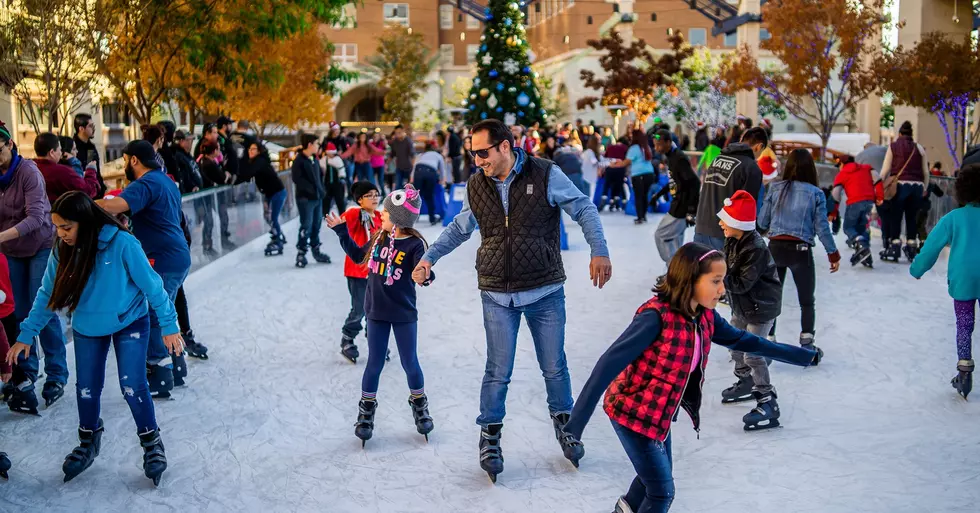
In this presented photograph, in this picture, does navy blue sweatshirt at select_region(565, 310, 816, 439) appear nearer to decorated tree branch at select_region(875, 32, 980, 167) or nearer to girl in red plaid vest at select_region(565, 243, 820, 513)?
girl in red plaid vest at select_region(565, 243, 820, 513)

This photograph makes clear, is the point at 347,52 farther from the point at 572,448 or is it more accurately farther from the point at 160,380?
the point at 572,448

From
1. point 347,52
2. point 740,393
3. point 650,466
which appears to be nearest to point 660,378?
point 650,466

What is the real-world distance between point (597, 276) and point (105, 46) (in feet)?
36.5

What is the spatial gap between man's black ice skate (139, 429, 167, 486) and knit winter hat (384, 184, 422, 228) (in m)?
1.66

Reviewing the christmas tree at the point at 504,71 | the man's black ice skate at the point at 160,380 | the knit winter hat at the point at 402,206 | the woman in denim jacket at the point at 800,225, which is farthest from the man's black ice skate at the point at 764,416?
the christmas tree at the point at 504,71

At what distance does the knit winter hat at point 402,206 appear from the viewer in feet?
19.6

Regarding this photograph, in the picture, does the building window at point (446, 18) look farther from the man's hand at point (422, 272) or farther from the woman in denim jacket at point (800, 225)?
the man's hand at point (422, 272)

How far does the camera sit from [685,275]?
Answer: 4047 millimetres

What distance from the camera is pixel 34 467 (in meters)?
5.75

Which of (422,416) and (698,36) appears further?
(698,36)

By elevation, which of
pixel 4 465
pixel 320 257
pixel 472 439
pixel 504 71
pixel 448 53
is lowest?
pixel 472 439

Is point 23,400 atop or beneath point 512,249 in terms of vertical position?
beneath

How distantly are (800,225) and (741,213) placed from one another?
5.68 feet

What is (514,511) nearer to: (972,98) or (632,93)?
(972,98)
